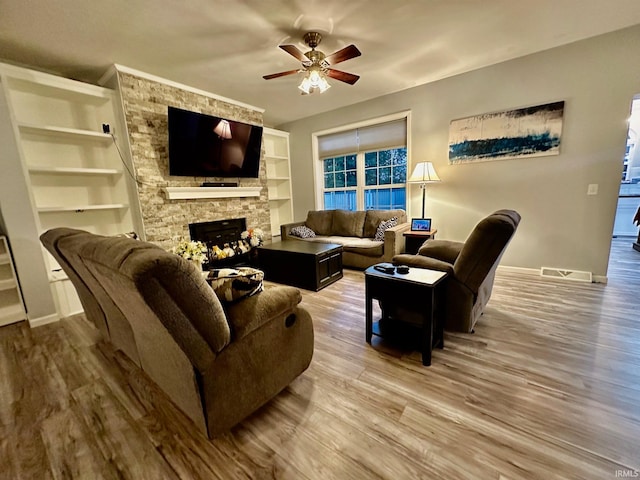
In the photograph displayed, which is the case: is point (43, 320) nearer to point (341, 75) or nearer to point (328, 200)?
point (341, 75)

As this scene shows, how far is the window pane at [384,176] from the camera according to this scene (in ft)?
14.8

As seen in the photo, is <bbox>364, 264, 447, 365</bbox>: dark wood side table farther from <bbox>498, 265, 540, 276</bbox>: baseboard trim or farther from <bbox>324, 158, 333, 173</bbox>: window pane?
<bbox>324, 158, 333, 173</bbox>: window pane

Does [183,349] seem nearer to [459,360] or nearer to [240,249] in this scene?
[459,360]

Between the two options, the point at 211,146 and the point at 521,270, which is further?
the point at 211,146

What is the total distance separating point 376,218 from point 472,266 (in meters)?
2.44

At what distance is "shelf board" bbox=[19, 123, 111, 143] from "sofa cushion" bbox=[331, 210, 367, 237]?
3.33 meters

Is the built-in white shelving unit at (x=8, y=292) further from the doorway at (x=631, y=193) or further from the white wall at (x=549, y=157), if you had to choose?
the doorway at (x=631, y=193)

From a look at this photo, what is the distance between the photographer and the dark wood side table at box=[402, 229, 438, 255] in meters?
3.64

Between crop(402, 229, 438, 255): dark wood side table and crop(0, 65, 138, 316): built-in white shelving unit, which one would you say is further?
crop(402, 229, 438, 255): dark wood side table

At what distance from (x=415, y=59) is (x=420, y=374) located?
132 inches

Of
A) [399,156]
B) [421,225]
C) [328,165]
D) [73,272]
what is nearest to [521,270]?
[421,225]

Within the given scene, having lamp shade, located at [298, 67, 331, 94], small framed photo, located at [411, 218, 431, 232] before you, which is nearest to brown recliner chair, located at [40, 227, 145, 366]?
lamp shade, located at [298, 67, 331, 94]

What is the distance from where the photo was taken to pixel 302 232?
4414mm

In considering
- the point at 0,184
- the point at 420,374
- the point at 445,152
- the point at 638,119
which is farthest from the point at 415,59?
the point at 638,119
